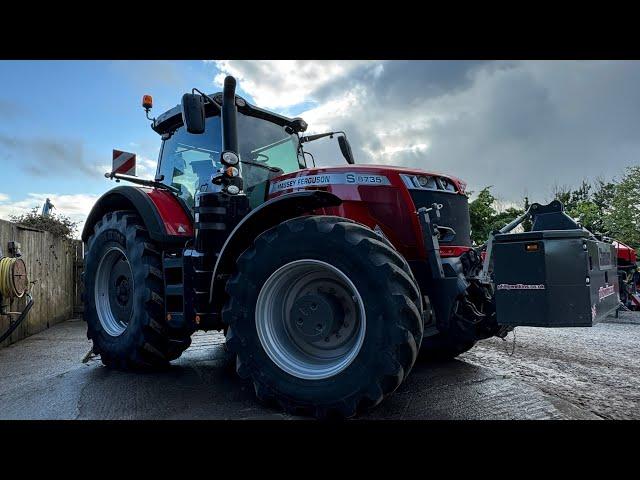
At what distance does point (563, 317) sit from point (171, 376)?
3408mm

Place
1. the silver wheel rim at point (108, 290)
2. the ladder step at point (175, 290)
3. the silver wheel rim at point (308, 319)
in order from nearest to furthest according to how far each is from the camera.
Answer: the silver wheel rim at point (308, 319) → the ladder step at point (175, 290) → the silver wheel rim at point (108, 290)

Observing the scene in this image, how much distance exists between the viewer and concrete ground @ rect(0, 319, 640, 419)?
3.14 meters

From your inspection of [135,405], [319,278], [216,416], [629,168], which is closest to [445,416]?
[319,278]

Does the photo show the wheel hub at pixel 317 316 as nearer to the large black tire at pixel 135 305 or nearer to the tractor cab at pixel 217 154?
the tractor cab at pixel 217 154

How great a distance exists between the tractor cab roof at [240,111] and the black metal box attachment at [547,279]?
294 centimetres

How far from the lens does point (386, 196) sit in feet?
11.7

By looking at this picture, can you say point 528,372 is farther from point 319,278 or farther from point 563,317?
point 319,278

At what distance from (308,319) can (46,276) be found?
23.6ft

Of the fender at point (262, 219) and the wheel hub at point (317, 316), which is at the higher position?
the fender at point (262, 219)

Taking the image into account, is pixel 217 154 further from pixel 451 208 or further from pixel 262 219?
pixel 451 208

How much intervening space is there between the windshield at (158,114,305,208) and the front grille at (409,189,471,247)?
57.0 inches

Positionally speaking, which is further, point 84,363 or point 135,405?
point 84,363

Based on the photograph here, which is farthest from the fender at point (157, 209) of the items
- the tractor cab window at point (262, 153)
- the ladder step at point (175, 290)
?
the tractor cab window at point (262, 153)

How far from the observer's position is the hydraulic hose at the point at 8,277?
19.2 feet
